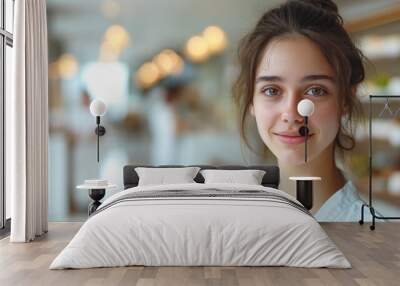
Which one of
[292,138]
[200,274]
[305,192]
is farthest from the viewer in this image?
[292,138]

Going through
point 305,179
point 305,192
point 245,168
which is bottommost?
point 305,192

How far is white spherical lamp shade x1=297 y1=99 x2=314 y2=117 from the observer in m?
7.19

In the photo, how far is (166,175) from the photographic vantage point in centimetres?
729

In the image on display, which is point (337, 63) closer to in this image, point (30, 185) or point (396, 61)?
point (396, 61)

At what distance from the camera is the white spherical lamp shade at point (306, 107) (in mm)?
7191

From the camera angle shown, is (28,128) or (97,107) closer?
(28,128)

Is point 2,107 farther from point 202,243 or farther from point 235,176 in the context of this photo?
point 202,243

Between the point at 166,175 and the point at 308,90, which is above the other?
the point at 308,90

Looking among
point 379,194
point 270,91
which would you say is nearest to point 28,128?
point 270,91

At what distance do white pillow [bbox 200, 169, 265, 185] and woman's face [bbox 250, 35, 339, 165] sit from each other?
22.0 inches

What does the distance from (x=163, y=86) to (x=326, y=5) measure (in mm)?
2252

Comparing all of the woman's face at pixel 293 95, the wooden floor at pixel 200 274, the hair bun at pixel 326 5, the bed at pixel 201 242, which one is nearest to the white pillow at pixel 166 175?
the woman's face at pixel 293 95

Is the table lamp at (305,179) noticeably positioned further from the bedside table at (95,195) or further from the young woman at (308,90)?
the bedside table at (95,195)

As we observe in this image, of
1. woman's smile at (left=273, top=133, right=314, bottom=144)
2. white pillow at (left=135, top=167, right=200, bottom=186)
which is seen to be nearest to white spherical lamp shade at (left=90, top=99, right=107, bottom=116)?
white pillow at (left=135, top=167, right=200, bottom=186)
